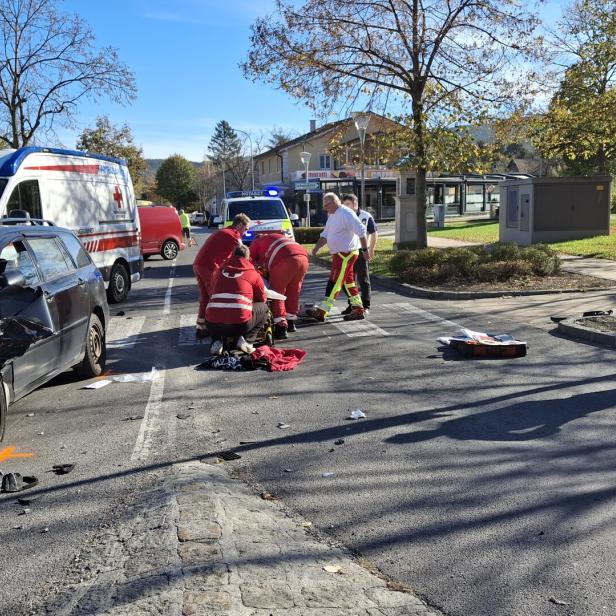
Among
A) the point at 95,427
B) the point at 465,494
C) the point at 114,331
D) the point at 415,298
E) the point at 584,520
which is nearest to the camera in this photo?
the point at 584,520

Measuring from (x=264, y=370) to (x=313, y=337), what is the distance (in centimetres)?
199

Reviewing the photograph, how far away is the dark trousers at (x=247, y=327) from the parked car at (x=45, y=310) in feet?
4.34

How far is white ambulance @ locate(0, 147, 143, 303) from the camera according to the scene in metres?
11.4

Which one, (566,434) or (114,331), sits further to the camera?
(114,331)

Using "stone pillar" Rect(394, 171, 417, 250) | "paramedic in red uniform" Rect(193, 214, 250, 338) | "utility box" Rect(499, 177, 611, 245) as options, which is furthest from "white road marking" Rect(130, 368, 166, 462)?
"utility box" Rect(499, 177, 611, 245)

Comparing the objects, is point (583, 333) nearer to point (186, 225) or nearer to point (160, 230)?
point (160, 230)

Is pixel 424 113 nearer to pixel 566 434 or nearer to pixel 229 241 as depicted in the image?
pixel 229 241

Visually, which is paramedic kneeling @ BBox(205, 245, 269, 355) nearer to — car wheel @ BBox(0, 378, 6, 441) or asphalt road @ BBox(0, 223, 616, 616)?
asphalt road @ BBox(0, 223, 616, 616)

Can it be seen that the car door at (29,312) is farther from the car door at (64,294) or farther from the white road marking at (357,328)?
the white road marking at (357,328)

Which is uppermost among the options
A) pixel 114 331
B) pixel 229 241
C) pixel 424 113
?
pixel 424 113

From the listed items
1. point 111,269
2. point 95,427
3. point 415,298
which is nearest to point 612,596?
point 95,427

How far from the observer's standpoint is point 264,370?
802 cm

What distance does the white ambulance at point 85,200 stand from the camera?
37.5 feet

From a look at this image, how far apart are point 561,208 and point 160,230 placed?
1395cm
